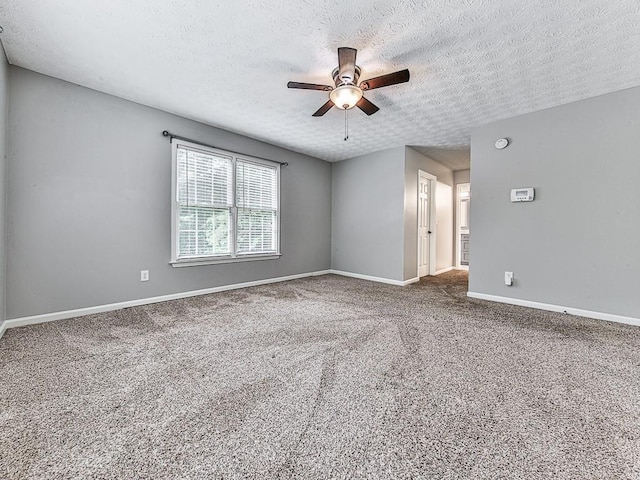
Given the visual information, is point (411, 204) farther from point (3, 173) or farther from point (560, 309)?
point (3, 173)

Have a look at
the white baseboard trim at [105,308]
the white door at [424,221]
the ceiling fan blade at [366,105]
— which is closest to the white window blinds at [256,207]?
the white baseboard trim at [105,308]

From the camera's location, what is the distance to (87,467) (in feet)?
3.65

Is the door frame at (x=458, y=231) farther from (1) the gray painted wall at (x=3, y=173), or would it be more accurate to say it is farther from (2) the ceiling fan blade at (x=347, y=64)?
(1) the gray painted wall at (x=3, y=173)

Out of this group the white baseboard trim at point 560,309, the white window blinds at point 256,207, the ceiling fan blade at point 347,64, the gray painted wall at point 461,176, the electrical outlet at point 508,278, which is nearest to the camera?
the ceiling fan blade at point 347,64

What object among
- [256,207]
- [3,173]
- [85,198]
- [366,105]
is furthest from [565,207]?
[3,173]

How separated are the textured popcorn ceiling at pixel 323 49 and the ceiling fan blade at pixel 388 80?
219 millimetres

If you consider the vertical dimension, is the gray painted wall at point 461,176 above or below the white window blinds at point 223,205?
above

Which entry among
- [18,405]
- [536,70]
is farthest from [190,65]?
[536,70]

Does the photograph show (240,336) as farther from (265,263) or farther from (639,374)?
(639,374)

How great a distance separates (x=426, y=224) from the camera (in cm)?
574

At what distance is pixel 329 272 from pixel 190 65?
4.39 meters

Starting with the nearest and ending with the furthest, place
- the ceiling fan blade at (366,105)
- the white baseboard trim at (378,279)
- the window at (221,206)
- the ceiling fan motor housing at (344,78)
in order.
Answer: the ceiling fan motor housing at (344,78)
the ceiling fan blade at (366,105)
the window at (221,206)
the white baseboard trim at (378,279)

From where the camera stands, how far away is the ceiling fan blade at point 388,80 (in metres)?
2.21

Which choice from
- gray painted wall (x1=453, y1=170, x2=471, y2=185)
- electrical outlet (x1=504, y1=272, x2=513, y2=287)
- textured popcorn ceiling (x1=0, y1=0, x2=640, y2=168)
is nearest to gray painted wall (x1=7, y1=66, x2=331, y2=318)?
textured popcorn ceiling (x1=0, y1=0, x2=640, y2=168)
